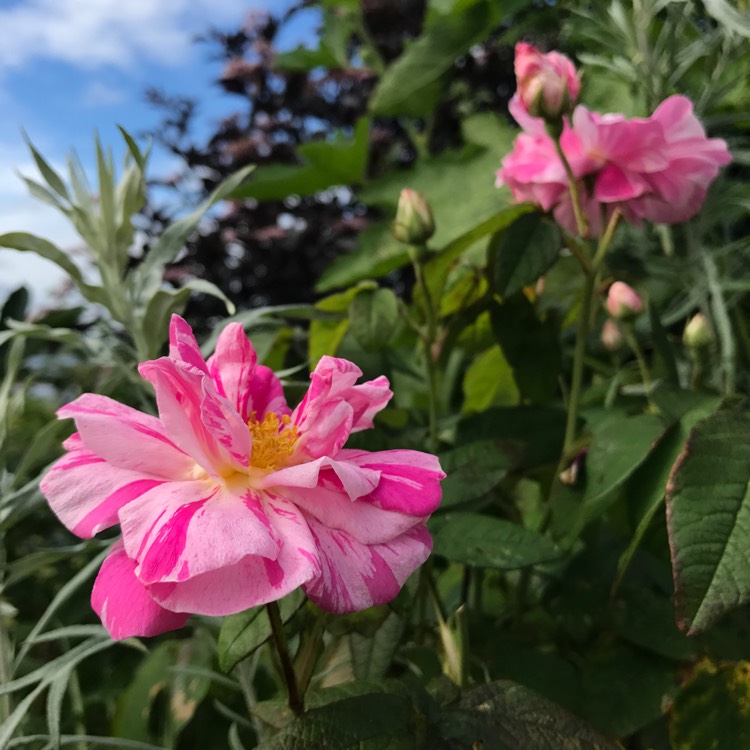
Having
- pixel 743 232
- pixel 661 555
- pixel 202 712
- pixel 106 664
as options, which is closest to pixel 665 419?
pixel 661 555

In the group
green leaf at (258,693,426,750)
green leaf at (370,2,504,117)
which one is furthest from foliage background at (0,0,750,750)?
green leaf at (370,2,504,117)

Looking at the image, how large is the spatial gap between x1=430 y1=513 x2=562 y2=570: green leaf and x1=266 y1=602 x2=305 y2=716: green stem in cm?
11

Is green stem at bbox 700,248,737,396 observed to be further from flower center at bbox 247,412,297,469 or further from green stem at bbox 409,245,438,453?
flower center at bbox 247,412,297,469

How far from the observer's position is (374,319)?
489 mm

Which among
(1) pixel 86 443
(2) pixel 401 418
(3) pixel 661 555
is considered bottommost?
(3) pixel 661 555

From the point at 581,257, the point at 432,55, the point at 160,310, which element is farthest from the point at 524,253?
the point at 432,55

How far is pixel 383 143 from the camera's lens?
165 cm

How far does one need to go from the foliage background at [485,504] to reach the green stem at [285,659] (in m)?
0.01

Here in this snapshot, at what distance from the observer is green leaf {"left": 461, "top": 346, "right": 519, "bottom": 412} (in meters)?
0.67

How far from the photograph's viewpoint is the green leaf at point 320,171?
116cm

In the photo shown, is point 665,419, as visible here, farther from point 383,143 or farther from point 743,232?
point 383,143

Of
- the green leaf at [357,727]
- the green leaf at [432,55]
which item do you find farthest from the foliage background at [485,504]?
the green leaf at [432,55]

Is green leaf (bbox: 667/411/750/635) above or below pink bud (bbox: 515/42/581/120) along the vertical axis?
below

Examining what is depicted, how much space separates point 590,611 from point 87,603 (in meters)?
0.38
